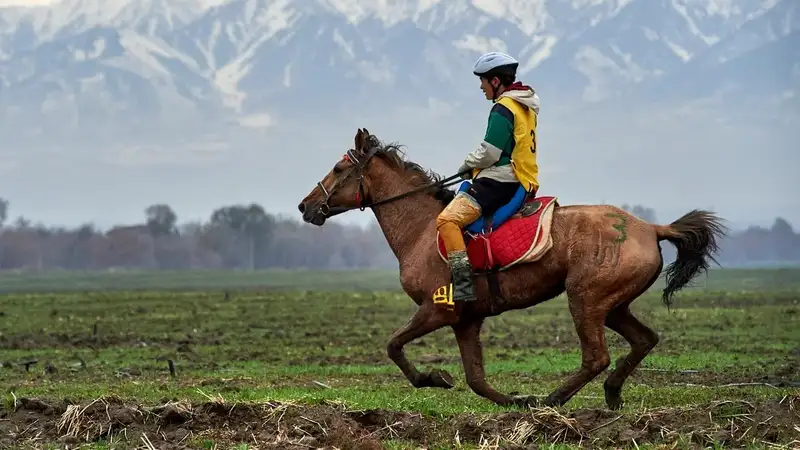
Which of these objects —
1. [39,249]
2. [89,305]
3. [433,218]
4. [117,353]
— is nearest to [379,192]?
[433,218]

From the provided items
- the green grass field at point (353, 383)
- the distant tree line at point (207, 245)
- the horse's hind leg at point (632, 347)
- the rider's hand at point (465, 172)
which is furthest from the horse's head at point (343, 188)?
the distant tree line at point (207, 245)

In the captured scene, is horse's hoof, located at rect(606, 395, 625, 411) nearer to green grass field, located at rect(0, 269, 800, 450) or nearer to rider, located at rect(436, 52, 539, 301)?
green grass field, located at rect(0, 269, 800, 450)

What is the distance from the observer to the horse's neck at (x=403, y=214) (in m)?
12.5

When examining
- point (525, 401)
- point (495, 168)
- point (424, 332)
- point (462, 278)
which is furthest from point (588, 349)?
point (495, 168)

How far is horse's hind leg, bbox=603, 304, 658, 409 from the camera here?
12.0 meters

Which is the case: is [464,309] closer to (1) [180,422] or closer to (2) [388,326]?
(1) [180,422]

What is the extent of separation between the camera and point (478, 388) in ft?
39.3

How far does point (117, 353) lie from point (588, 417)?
15540 millimetres

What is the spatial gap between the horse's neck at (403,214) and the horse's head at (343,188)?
0.79ft

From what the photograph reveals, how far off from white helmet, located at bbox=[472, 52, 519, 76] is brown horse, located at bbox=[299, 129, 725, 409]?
56.2 inches

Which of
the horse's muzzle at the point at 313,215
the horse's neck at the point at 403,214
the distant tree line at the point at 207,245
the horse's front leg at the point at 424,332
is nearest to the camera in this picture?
the horse's front leg at the point at 424,332

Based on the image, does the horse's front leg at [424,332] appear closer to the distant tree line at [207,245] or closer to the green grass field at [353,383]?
the green grass field at [353,383]

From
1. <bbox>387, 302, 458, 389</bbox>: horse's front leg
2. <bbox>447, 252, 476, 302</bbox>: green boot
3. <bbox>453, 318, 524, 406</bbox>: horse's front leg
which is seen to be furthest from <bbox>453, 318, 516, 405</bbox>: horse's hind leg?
<bbox>447, 252, 476, 302</bbox>: green boot

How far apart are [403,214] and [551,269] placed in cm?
188
